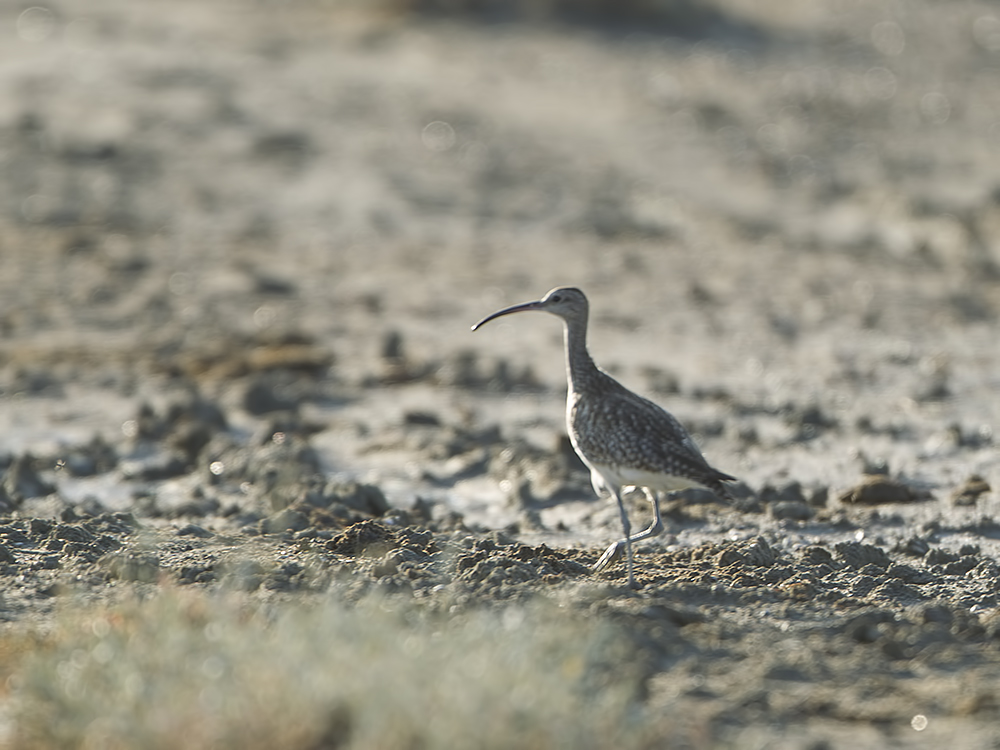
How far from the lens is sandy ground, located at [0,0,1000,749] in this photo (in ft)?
23.9

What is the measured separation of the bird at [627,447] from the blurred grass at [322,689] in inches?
76.1

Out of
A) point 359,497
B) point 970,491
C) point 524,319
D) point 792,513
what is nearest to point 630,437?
point 792,513

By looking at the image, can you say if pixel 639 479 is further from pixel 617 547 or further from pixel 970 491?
pixel 970 491

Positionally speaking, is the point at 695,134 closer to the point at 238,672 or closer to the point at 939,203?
the point at 939,203

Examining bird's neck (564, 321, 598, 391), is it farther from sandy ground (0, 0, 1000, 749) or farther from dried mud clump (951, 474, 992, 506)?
dried mud clump (951, 474, 992, 506)

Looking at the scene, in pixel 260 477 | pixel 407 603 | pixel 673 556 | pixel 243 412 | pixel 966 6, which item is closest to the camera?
pixel 407 603

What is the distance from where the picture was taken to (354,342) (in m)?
13.3

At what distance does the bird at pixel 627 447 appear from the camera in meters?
7.51

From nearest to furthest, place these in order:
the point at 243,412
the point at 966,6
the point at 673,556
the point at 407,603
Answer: the point at 407,603, the point at 673,556, the point at 243,412, the point at 966,6

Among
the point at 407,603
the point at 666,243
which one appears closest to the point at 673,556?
the point at 407,603

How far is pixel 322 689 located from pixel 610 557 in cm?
304

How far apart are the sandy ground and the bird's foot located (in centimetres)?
14

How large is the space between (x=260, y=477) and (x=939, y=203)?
970cm

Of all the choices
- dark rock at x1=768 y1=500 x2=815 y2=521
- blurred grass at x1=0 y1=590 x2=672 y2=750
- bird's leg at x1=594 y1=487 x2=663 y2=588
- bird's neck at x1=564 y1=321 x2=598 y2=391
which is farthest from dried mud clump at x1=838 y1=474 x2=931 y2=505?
blurred grass at x1=0 y1=590 x2=672 y2=750
